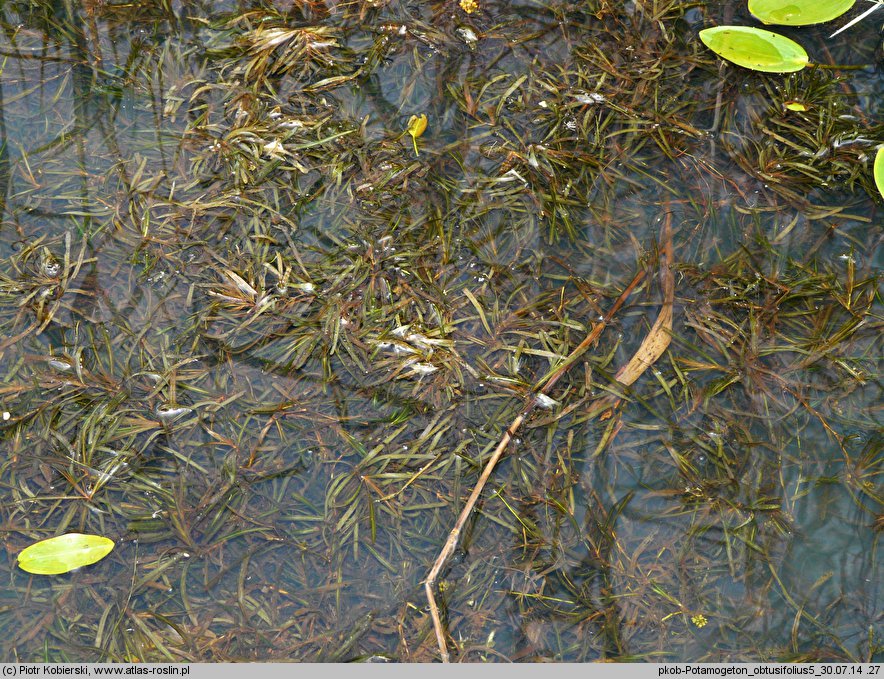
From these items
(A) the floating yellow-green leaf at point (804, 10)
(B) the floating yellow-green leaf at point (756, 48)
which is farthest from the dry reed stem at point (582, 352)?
(A) the floating yellow-green leaf at point (804, 10)

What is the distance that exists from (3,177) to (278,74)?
2.82ft

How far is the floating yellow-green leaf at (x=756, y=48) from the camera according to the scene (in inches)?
85.0

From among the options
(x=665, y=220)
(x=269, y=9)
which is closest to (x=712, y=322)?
(x=665, y=220)

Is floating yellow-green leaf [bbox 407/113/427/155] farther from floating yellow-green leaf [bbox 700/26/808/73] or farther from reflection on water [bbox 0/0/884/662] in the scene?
floating yellow-green leaf [bbox 700/26/808/73]

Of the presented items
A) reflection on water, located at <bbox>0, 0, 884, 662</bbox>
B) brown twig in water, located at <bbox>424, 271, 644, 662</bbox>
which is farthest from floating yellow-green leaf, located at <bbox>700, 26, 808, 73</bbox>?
brown twig in water, located at <bbox>424, 271, 644, 662</bbox>

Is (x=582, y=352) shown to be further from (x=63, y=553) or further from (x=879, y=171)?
(x=63, y=553)

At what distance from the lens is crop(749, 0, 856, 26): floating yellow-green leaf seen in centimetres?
218

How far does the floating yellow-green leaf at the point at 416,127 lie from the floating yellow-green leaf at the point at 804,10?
3.65ft

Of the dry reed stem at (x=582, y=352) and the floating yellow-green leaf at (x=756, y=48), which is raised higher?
the floating yellow-green leaf at (x=756, y=48)

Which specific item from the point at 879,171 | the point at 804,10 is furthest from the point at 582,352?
the point at 804,10

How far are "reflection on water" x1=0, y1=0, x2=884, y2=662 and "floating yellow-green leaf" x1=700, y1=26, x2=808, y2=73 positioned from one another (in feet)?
0.18

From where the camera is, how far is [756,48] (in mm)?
2172

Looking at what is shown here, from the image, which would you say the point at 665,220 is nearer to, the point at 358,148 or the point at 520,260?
the point at 520,260

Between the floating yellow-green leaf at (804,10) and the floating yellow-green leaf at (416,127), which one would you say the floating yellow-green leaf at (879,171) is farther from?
the floating yellow-green leaf at (416,127)
